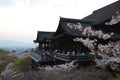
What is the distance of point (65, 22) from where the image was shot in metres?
26.5

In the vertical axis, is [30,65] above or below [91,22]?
below

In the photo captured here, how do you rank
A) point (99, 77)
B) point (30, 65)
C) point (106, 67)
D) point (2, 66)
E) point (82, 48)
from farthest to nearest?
point (2, 66)
point (30, 65)
point (82, 48)
point (106, 67)
point (99, 77)

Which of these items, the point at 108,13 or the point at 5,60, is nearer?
the point at 108,13

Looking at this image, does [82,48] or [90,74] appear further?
[82,48]

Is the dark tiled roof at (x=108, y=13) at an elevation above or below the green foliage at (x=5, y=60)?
above

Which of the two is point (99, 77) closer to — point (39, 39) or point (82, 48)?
point (82, 48)

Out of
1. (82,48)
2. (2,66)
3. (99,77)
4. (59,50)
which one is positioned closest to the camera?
(99,77)

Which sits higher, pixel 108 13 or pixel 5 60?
pixel 108 13

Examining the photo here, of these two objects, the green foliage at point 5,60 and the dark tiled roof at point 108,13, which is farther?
the green foliage at point 5,60

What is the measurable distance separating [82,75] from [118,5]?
1576 centimetres

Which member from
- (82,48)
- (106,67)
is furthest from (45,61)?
(106,67)

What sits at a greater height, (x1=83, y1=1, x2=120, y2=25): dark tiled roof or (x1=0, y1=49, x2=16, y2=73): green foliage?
(x1=83, y1=1, x2=120, y2=25): dark tiled roof

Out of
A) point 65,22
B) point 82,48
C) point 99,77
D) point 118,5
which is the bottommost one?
point 99,77

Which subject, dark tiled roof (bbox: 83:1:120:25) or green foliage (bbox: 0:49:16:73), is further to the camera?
green foliage (bbox: 0:49:16:73)
